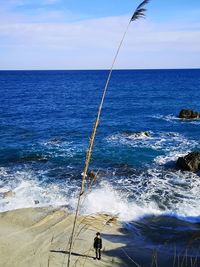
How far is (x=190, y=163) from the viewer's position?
3058 centimetres

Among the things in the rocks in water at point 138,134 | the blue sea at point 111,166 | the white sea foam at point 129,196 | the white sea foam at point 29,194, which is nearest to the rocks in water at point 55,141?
the blue sea at point 111,166

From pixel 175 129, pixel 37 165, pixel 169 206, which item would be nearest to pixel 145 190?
pixel 169 206

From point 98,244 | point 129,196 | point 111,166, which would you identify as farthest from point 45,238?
point 111,166

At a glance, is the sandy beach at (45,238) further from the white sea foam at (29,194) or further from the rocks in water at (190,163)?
the rocks in water at (190,163)

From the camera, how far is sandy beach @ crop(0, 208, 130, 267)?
669 inches

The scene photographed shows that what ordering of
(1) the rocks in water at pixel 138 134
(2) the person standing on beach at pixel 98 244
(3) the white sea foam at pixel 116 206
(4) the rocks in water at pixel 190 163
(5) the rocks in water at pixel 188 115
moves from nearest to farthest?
(2) the person standing on beach at pixel 98 244 < (3) the white sea foam at pixel 116 206 < (4) the rocks in water at pixel 190 163 < (1) the rocks in water at pixel 138 134 < (5) the rocks in water at pixel 188 115

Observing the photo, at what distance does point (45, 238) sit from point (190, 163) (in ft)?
51.3

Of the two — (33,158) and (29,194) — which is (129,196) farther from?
(33,158)

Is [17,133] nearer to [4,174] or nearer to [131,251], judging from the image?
[4,174]

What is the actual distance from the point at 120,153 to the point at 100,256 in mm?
19148

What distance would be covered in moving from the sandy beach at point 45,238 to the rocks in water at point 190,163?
11.4m

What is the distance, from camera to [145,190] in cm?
2642

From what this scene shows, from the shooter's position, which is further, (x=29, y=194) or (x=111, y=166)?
(x=111, y=166)

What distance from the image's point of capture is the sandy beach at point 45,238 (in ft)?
55.8
